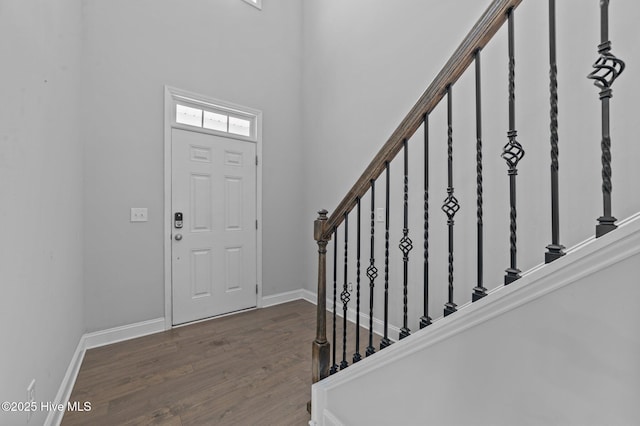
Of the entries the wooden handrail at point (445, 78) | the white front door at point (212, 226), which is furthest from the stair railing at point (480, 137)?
the white front door at point (212, 226)

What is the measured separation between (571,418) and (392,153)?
96cm

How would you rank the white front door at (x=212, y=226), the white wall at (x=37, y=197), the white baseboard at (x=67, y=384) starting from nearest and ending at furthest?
the white wall at (x=37, y=197) < the white baseboard at (x=67, y=384) < the white front door at (x=212, y=226)

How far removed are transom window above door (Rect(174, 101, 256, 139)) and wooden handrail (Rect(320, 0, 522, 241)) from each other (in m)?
2.35

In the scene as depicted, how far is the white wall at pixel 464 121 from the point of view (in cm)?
152

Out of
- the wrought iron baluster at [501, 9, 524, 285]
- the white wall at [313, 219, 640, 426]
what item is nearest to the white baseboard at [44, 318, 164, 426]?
the white wall at [313, 219, 640, 426]

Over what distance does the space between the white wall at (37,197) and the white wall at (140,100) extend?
40 centimetres

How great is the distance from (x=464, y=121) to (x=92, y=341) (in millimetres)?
3612

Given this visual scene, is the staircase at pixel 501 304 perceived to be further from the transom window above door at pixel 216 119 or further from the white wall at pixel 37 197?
the transom window above door at pixel 216 119

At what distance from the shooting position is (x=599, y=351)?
594mm

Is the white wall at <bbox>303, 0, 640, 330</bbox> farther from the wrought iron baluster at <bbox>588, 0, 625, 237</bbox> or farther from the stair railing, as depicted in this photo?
the wrought iron baluster at <bbox>588, 0, 625, 237</bbox>

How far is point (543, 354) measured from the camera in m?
0.69

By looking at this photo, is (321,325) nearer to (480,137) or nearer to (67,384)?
(480,137)

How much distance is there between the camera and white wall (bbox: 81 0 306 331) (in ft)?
8.05

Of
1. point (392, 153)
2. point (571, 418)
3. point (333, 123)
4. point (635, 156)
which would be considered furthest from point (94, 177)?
point (635, 156)
